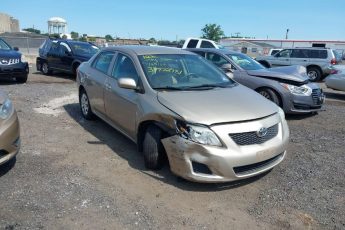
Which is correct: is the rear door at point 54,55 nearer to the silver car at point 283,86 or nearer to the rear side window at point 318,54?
the silver car at point 283,86

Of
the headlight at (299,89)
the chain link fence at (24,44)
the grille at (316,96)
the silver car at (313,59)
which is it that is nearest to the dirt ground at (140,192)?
the headlight at (299,89)

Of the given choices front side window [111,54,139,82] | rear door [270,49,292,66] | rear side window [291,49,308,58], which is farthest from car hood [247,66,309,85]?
rear door [270,49,292,66]

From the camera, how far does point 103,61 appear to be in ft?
20.3

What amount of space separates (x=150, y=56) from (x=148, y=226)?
2.76 m

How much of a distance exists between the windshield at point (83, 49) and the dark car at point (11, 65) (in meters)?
2.52

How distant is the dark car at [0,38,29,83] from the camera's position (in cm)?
1084

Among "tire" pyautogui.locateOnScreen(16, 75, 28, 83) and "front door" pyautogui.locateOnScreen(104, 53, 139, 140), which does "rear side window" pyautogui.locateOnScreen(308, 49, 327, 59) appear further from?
"front door" pyautogui.locateOnScreen(104, 53, 139, 140)

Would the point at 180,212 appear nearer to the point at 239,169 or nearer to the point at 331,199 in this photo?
the point at 239,169

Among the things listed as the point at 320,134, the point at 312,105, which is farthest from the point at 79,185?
the point at 312,105

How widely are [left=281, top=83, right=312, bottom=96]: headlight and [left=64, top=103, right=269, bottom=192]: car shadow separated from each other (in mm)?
3566

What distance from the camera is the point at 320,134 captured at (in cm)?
655

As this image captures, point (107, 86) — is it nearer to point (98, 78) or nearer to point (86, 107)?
point (98, 78)

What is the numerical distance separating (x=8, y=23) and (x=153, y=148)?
9068cm

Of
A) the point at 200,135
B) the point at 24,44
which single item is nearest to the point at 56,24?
the point at 24,44
